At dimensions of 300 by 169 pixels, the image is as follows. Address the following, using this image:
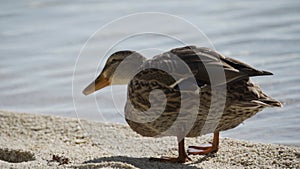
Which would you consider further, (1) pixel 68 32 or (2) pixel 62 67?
(1) pixel 68 32

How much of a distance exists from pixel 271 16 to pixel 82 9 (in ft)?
11.1

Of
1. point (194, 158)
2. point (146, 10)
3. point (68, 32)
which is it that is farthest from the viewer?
point (146, 10)

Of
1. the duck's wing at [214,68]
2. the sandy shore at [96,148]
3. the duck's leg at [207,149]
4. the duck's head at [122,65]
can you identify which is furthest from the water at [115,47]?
the duck's wing at [214,68]

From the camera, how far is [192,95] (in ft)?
17.7

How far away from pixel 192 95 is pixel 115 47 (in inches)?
159

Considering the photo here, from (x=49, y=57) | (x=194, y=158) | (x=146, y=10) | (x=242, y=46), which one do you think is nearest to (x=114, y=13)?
(x=146, y=10)

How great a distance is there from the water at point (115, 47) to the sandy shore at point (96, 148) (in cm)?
45

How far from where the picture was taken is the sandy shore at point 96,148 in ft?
17.9

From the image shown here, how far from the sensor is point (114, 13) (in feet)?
36.9

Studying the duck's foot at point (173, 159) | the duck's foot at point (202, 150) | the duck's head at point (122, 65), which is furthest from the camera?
the duck's head at point (122, 65)

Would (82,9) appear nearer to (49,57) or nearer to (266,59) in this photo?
(49,57)

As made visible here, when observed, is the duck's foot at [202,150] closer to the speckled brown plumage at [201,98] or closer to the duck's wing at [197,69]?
the speckled brown plumage at [201,98]

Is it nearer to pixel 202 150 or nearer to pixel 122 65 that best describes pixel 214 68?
pixel 202 150

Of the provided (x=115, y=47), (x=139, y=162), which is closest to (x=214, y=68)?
(x=139, y=162)
